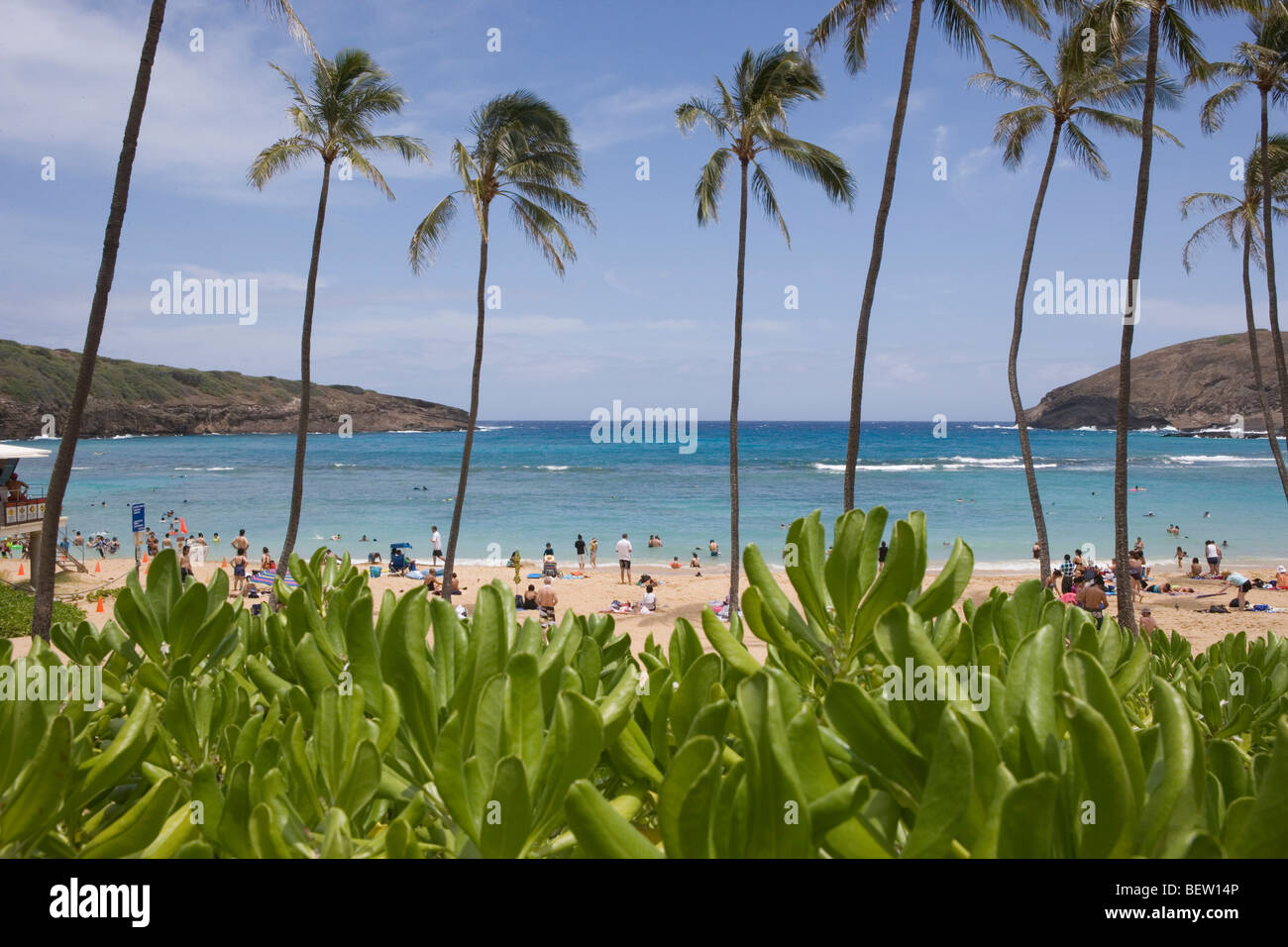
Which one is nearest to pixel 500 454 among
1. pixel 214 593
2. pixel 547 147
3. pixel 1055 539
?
pixel 1055 539

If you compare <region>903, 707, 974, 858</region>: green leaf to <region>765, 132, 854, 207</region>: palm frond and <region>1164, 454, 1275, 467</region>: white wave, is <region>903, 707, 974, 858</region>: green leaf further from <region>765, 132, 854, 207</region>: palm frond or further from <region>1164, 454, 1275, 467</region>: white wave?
<region>1164, 454, 1275, 467</region>: white wave

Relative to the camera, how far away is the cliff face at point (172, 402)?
74625 millimetres

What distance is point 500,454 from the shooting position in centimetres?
7250

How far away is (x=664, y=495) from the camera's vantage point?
4366cm

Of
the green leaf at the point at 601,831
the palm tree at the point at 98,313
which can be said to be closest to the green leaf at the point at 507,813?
the green leaf at the point at 601,831

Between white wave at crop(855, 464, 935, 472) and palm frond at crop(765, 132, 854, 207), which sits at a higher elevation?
palm frond at crop(765, 132, 854, 207)

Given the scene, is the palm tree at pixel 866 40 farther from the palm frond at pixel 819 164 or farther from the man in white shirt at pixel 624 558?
the man in white shirt at pixel 624 558

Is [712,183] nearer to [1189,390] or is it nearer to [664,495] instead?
[664,495]

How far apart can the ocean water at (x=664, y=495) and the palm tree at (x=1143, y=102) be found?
9414mm

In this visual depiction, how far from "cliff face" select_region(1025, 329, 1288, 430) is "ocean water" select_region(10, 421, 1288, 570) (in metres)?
9.54

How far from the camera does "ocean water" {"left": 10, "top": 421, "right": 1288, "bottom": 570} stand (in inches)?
1179

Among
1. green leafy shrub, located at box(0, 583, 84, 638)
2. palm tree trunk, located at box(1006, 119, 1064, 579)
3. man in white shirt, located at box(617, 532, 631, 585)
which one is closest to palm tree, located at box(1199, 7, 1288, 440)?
palm tree trunk, located at box(1006, 119, 1064, 579)

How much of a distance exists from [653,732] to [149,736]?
708 mm

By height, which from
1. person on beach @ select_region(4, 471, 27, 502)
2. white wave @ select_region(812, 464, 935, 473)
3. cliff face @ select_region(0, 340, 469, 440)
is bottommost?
person on beach @ select_region(4, 471, 27, 502)
